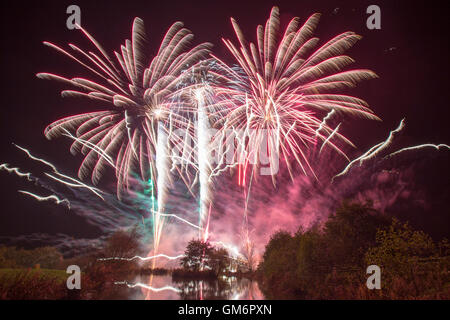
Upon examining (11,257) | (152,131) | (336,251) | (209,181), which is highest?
(152,131)

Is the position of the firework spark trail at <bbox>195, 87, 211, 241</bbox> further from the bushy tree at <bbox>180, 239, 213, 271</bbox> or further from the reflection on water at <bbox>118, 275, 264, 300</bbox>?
the bushy tree at <bbox>180, 239, 213, 271</bbox>

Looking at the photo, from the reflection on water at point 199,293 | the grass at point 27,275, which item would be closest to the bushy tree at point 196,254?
the reflection on water at point 199,293

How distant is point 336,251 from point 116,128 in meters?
13.3

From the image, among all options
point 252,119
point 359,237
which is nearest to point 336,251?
point 359,237

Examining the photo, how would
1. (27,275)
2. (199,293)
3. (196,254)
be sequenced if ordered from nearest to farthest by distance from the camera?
(27,275), (199,293), (196,254)

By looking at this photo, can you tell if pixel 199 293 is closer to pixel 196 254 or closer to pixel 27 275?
pixel 27 275

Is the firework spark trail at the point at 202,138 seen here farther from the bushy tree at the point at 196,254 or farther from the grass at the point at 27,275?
the bushy tree at the point at 196,254

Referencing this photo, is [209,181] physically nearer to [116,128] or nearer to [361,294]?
[116,128]

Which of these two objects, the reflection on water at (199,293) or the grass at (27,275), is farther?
the reflection on water at (199,293)

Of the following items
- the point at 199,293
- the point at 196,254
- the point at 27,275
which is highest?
the point at 27,275

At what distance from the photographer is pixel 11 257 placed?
23.0 m

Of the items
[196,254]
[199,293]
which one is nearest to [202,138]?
[199,293]

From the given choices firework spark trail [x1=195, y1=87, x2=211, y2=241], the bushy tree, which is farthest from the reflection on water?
the bushy tree

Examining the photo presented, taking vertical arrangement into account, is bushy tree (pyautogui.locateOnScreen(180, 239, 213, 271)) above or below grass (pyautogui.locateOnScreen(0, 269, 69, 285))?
below
